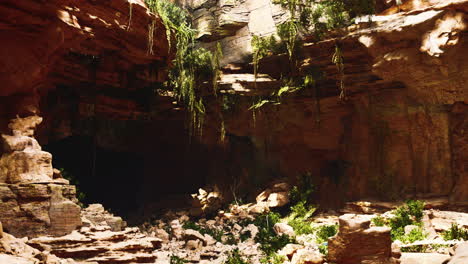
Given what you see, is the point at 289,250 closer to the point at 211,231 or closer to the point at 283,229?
the point at 283,229

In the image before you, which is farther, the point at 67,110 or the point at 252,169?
the point at 252,169

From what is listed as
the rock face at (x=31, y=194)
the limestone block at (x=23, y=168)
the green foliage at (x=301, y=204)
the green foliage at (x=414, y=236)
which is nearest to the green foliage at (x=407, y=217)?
the green foliage at (x=414, y=236)

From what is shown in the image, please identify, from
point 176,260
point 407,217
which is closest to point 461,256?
point 407,217

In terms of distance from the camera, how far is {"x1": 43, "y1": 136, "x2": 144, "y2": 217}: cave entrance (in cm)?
1775

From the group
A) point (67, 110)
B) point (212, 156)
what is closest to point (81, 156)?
point (67, 110)

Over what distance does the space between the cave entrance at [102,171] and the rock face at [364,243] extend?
39.7ft

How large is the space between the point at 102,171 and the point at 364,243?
14900mm

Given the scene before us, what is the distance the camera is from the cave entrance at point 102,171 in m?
17.8

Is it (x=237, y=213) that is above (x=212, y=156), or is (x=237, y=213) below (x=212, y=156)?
below

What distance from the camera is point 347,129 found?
17.0 meters

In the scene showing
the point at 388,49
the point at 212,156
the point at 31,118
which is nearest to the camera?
the point at 31,118

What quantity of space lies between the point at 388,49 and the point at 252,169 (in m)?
7.92

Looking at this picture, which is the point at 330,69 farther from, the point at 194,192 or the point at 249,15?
the point at 194,192

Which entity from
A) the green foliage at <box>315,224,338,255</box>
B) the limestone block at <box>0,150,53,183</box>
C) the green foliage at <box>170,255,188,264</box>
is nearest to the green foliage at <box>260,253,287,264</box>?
the green foliage at <box>315,224,338,255</box>
